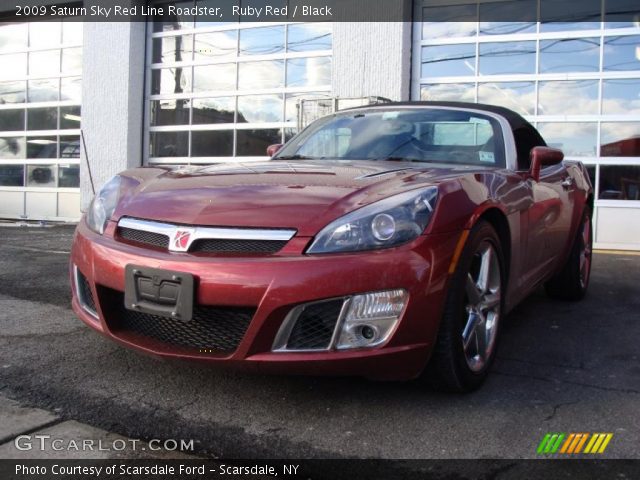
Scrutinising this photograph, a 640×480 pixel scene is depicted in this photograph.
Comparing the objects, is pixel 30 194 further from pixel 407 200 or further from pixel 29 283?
pixel 407 200

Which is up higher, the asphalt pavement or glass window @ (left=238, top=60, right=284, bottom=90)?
glass window @ (left=238, top=60, right=284, bottom=90)

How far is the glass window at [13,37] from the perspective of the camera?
559 inches

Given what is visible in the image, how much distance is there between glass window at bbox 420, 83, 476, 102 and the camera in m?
9.66

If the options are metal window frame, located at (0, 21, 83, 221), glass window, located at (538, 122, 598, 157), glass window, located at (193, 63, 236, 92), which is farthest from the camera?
metal window frame, located at (0, 21, 83, 221)

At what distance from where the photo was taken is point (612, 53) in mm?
8906

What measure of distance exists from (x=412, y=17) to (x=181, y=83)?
4.68 meters

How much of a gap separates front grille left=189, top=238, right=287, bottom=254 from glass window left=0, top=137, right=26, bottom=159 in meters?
13.3

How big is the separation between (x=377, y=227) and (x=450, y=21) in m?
8.35

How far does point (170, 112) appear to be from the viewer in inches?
487

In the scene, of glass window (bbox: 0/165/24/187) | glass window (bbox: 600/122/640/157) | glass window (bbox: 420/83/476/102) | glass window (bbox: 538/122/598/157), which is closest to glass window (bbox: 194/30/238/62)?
glass window (bbox: 420/83/476/102)

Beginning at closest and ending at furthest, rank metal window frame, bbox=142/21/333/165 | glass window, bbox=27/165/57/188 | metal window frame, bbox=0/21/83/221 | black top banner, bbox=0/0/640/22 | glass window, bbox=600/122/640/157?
glass window, bbox=600/122/640/157 < black top banner, bbox=0/0/640/22 < metal window frame, bbox=142/21/333/165 < metal window frame, bbox=0/21/83/221 < glass window, bbox=27/165/57/188

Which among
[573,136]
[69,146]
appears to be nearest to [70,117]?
[69,146]

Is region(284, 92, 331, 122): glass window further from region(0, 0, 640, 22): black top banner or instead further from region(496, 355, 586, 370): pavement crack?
region(496, 355, 586, 370): pavement crack

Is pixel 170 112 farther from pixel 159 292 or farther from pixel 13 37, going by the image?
pixel 159 292
